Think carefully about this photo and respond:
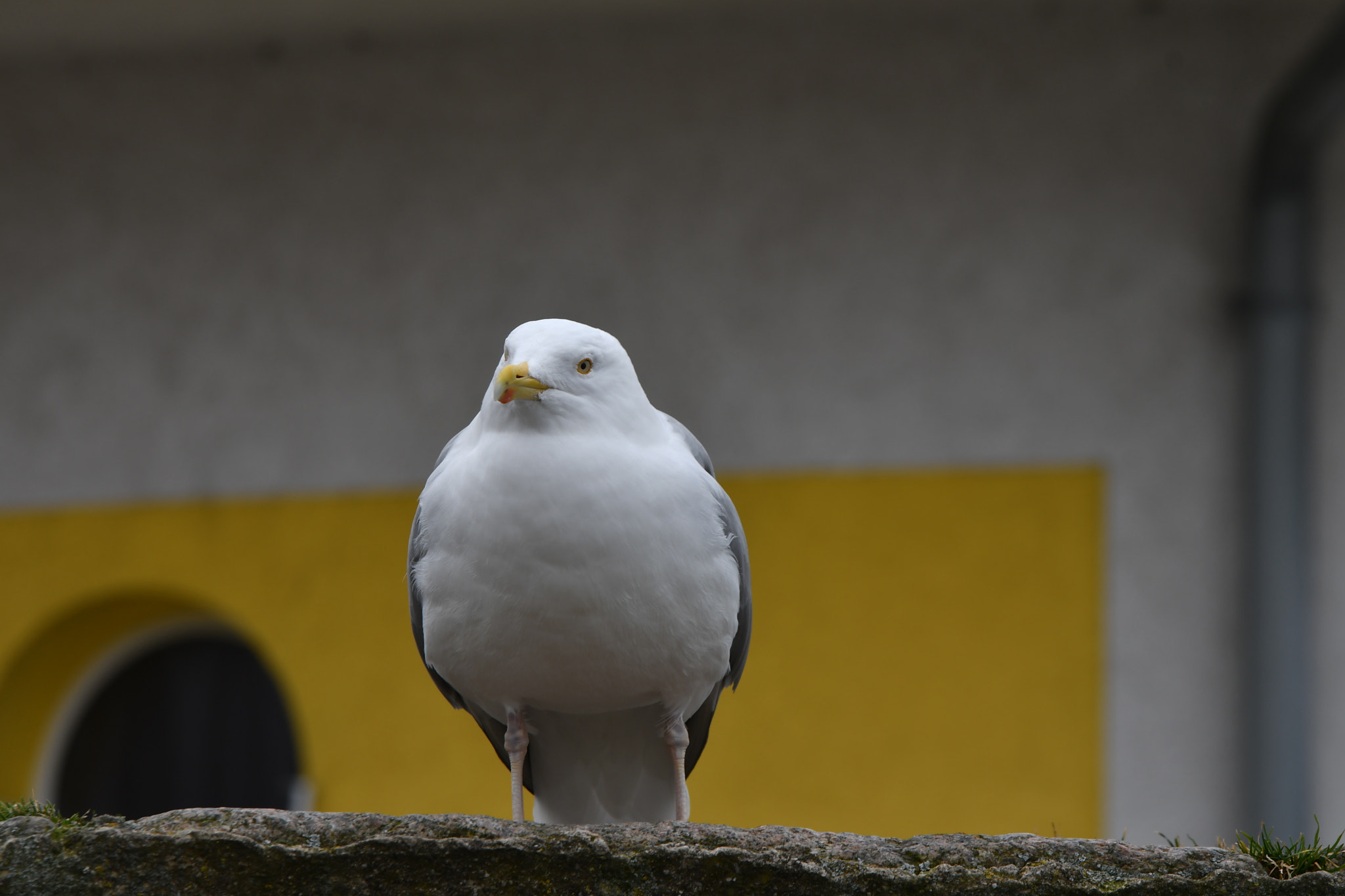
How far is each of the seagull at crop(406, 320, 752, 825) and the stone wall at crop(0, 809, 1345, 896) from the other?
0.22 metres

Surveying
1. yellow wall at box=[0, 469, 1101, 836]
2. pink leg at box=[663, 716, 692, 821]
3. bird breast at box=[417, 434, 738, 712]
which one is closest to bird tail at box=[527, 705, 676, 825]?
pink leg at box=[663, 716, 692, 821]

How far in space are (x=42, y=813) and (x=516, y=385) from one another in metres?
0.70

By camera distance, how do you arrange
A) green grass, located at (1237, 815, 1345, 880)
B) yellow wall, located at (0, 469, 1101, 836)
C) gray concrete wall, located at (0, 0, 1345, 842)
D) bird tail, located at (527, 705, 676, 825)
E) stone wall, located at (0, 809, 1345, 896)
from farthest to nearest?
gray concrete wall, located at (0, 0, 1345, 842), yellow wall, located at (0, 469, 1101, 836), bird tail, located at (527, 705, 676, 825), green grass, located at (1237, 815, 1345, 880), stone wall, located at (0, 809, 1345, 896)

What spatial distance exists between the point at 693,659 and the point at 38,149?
14.9 feet

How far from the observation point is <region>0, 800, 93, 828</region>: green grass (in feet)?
Result: 4.51

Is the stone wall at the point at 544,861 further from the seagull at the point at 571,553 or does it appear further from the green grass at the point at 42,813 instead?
the seagull at the point at 571,553

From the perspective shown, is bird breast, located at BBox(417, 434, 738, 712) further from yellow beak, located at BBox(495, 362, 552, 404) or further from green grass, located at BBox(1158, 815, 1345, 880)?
green grass, located at BBox(1158, 815, 1345, 880)

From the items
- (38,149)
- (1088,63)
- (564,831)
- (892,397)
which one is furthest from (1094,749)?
(38,149)

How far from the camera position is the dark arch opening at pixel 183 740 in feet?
16.3

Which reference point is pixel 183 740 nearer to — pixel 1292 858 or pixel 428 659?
pixel 428 659

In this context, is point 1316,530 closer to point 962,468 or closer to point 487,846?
point 962,468

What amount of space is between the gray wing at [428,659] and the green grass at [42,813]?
0.45 meters

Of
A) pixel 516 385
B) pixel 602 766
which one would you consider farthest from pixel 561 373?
pixel 602 766

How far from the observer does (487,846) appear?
4.54ft
